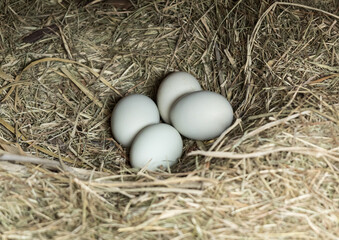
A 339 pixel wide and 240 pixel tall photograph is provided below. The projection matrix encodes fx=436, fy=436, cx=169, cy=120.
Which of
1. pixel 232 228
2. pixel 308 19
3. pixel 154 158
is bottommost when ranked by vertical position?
pixel 154 158

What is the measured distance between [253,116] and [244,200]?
388mm

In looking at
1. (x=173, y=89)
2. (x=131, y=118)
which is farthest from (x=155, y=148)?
(x=173, y=89)

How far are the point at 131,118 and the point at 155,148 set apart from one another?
0.19 metres

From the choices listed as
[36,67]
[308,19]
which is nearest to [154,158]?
[36,67]

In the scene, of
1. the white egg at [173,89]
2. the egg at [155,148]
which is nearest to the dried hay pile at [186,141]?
the egg at [155,148]

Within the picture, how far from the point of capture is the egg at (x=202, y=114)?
160cm

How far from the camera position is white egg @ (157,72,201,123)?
5.73ft

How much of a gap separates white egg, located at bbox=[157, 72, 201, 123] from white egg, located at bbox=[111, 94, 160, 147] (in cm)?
5

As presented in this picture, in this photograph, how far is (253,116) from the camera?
155 cm

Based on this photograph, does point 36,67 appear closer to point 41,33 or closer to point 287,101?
point 41,33

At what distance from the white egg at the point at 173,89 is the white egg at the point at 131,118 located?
49mm

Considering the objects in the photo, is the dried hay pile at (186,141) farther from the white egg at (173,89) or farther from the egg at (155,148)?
the white egg at (173,89)

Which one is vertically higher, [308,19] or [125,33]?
[308,19]

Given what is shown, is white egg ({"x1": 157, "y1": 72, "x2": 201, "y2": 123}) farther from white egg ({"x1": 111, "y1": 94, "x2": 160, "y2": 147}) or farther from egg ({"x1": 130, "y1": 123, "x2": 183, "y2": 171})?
egg ({"x1": 130, "y1": 123, "x2": 183, "y2": 171})
